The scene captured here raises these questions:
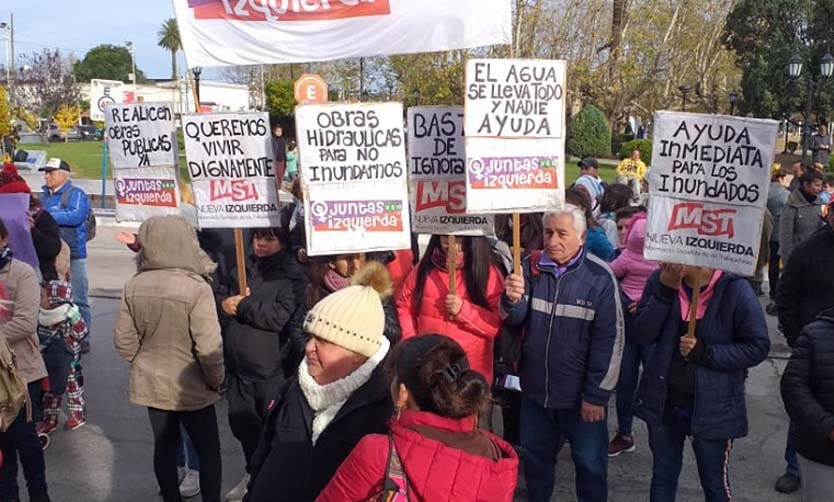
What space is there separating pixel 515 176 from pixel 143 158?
7.98 feet

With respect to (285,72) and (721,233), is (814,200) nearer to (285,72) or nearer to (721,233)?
(721,233)

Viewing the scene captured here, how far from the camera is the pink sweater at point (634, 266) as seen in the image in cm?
554

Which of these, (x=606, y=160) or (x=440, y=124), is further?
(x=606, y=160)

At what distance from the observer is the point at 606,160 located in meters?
34.4

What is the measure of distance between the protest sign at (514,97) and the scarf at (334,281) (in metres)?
1.13

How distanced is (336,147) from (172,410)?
170 cm

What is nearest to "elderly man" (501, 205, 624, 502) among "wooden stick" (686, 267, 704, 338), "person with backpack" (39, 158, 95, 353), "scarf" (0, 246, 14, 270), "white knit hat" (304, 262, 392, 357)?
"wooden stick" (686, 267, 704, 338)

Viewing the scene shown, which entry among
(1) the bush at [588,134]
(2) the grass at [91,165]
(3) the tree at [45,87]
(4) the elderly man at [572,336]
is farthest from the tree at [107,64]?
(4) the elderly man at [572,336]

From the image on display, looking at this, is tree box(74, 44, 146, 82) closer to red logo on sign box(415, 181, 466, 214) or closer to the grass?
the grass

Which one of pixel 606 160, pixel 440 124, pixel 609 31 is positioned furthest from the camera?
pixel 606 160

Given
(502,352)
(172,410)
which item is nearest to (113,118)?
(172,410)

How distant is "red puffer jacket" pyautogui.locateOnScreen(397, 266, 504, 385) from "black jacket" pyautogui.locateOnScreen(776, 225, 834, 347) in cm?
170

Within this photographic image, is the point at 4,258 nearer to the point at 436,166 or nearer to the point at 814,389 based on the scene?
the point at 436,166

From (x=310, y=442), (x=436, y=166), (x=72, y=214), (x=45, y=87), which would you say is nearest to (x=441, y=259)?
(x=436, y=166)
